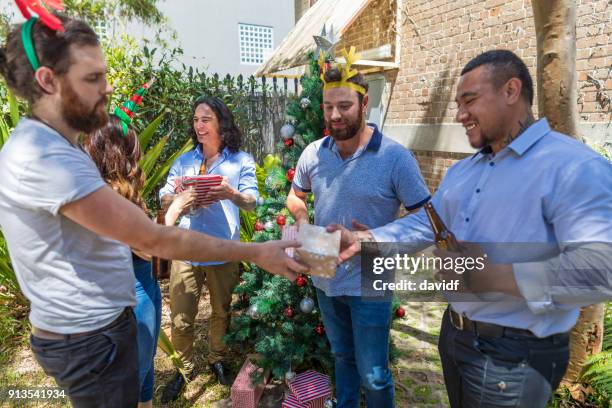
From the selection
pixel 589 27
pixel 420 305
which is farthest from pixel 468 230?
pixel 589 27

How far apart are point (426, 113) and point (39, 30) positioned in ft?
19.3

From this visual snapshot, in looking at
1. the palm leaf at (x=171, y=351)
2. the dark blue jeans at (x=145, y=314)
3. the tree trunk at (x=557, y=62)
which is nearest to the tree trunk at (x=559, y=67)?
the tree trunk at (x=557, y=62)

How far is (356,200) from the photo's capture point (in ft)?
7.28

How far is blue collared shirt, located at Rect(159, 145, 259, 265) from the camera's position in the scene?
Result: 3076mm

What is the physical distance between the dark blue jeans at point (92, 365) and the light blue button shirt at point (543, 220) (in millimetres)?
1395

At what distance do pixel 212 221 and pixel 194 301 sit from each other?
67 centimetres

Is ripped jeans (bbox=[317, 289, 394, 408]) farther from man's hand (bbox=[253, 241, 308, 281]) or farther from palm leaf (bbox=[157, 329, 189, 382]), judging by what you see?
palm leaf (bbox=[157, 329, 189, 382])

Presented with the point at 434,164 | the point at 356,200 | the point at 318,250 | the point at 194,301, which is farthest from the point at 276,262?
the point at 434,164

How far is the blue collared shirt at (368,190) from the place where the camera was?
2.19m

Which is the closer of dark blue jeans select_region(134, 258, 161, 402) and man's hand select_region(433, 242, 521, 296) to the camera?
man's hand select_region(433, 242, 521, 296)

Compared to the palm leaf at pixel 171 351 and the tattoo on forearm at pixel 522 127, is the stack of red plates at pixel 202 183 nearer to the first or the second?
the palm leaf at pixel 171 351

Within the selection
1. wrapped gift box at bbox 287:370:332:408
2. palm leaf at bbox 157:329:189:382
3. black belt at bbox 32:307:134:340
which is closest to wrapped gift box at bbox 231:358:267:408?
wrapped gift box at bbox 287:370:332:408

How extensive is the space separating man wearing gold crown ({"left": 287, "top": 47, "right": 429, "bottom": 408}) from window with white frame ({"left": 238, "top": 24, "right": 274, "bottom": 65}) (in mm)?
15441

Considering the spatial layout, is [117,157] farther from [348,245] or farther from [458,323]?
[458,323]
